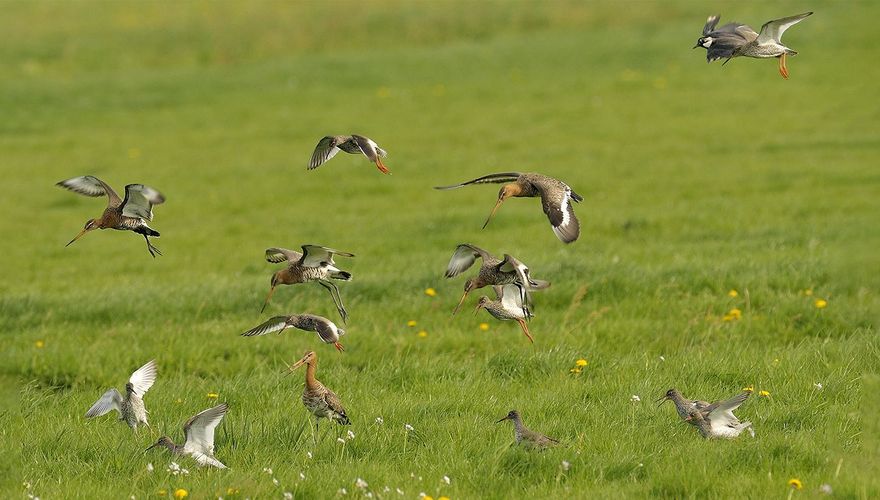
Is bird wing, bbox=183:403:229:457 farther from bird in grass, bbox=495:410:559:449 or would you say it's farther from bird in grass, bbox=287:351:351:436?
bird in grass, bbox=495:410:559:449

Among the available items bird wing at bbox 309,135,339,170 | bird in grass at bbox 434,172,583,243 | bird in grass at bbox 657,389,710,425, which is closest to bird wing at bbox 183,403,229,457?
bird wing at bbox 309,135,339,170

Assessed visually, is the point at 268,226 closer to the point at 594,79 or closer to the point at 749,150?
the point at 749,150

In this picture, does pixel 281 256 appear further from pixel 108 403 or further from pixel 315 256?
pixel 108 403

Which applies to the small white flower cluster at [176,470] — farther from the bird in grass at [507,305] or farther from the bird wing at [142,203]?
the bird in grass at [507,305]

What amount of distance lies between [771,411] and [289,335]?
5162mm

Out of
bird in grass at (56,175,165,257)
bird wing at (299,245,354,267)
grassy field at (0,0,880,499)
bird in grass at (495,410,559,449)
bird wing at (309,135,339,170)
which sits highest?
bird wing at (309,135,339,170)

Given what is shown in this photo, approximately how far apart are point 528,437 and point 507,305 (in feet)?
3.00

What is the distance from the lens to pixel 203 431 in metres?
7.06

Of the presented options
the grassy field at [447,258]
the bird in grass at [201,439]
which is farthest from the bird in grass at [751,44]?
the bird in grass at [201,439]

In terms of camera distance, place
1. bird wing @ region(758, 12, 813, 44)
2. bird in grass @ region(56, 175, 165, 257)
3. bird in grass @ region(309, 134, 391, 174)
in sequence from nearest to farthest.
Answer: bird wing @ region(758, 12, 813, 44) < bird in grass @ region(309, 134, 391, 174) < bird in grass @ region(56, 175, 165, 257)

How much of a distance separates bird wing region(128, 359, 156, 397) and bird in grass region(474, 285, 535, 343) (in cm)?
261

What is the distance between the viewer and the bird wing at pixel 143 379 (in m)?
7.87

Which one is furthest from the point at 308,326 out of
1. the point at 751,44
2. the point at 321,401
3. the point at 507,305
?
the point at 751,44

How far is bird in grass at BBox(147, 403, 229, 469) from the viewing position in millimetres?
6953
